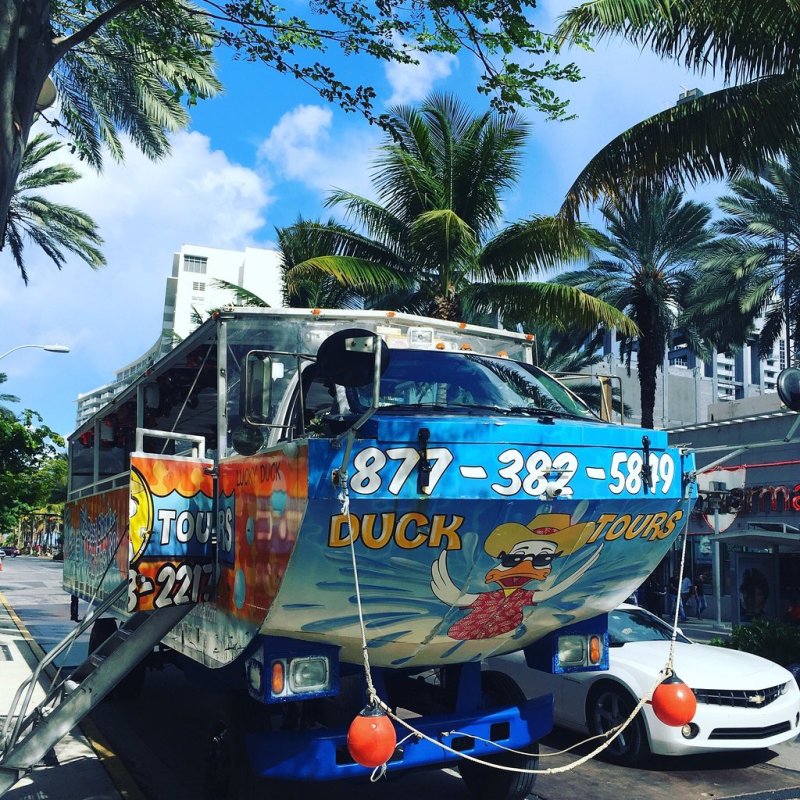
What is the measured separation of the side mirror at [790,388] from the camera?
21.1 ft

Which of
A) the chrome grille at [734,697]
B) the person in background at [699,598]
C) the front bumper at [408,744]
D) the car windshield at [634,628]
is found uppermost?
the car windshield at [634,628]

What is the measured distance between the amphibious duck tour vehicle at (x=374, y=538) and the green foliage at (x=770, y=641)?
7169mm

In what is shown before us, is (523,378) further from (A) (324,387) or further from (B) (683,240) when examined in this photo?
(B) (683,240)

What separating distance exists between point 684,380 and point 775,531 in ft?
137

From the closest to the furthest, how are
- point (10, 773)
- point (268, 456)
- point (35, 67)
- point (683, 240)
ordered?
point (268, 456) < point (10, 773) < point (35, 67) < point (683, 240)

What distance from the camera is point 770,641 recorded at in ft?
39.9

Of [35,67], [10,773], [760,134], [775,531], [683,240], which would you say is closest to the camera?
[10,773]

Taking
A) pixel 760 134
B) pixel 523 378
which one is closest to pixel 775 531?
pixel 760 134

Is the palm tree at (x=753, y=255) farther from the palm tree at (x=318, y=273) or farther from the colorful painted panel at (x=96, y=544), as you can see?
the colorful painted panel at (x=96, y=544)

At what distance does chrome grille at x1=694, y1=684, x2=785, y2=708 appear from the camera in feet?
24.8

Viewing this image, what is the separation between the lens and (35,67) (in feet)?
23.2

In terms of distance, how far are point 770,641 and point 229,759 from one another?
920 cm

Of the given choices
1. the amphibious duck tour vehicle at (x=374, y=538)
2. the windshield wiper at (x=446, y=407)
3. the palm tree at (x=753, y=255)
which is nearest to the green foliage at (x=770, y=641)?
the amphibious duck tour vehicle at (x=374, y=538)

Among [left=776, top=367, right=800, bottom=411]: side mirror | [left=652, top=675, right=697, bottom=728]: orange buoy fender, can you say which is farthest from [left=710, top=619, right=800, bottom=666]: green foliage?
[left=652, top=675, right=697, bottom=728]: orange buoy fender
